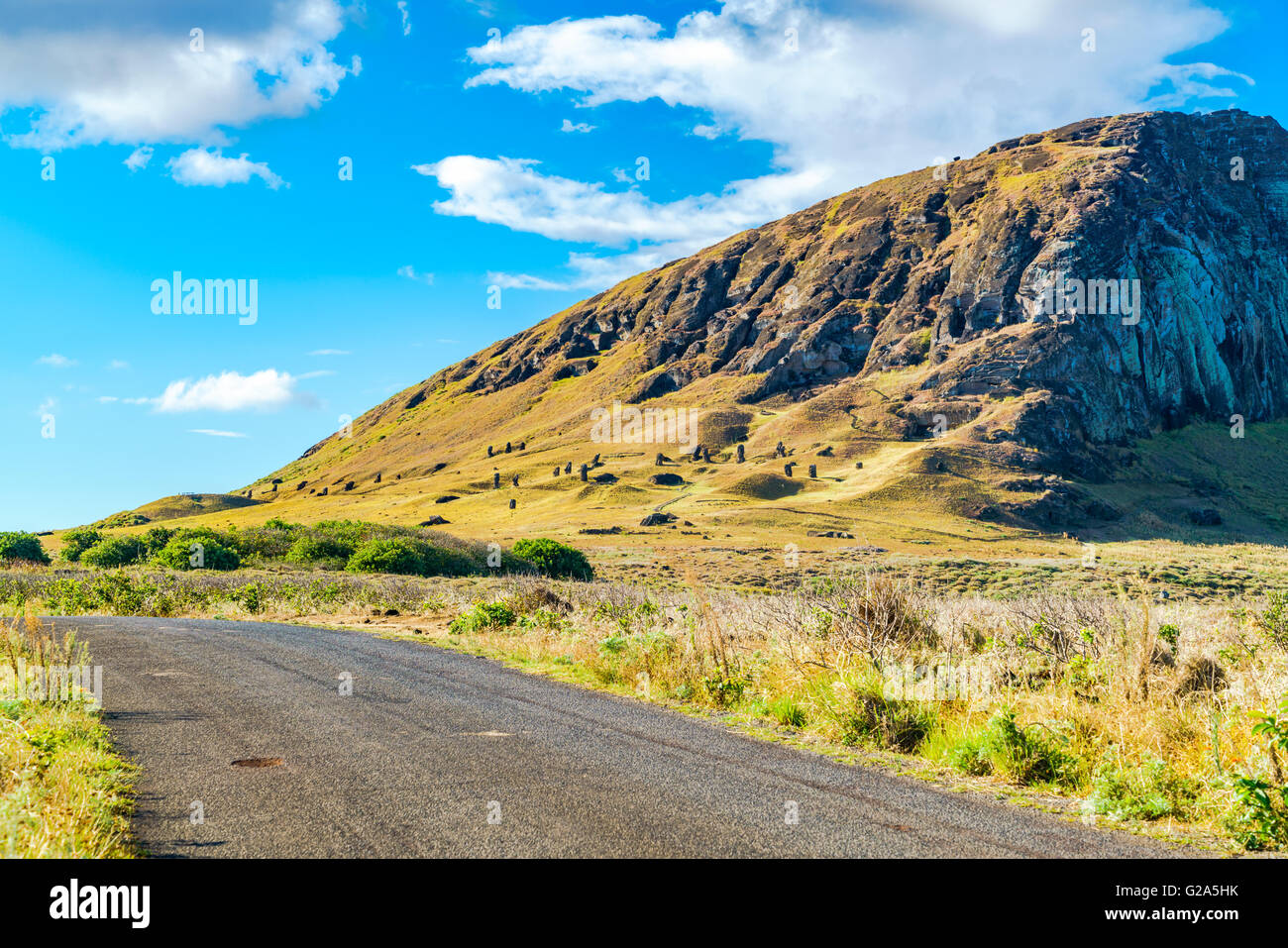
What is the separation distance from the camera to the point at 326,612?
26.1 metres

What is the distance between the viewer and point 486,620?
19625 millimetres

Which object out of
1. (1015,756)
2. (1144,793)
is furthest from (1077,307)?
(1144,793)

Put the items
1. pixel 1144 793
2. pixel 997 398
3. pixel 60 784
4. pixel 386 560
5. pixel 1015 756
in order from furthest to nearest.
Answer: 1. pixel 997 398
2. pixel 386 560
3. pixel 1015 756
4. pixel 1144 793
5. pixel 60 784

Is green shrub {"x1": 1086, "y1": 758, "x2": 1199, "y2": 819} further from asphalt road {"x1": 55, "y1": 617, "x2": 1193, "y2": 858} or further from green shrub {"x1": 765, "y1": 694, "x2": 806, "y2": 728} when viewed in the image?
green shrub {"x1": 765, "y1": 694, "x2": 806, "y2": 728}

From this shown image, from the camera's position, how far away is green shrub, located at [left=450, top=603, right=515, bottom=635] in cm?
1934

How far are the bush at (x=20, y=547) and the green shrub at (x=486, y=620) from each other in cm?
5156

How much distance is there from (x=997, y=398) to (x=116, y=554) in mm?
127555

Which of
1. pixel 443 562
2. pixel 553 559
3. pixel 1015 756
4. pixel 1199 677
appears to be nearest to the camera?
pixel 1015 756

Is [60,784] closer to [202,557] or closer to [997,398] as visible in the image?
[202,557]

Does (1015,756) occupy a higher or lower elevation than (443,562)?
higher

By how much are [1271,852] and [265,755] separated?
24.9 feet

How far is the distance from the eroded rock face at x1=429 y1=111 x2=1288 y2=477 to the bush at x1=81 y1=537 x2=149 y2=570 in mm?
110495

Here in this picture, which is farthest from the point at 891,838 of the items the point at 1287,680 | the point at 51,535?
the point at 51,535

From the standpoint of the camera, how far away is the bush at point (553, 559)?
2080 inches
